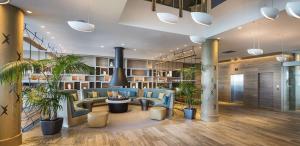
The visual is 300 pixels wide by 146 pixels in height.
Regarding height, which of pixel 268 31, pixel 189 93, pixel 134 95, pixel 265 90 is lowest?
pixel 134 95

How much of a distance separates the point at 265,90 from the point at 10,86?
11326 mm

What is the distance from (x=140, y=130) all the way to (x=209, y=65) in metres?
3.44

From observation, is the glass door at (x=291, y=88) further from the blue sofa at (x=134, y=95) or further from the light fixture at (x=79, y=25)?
the light fixture at (x=79, y=25)

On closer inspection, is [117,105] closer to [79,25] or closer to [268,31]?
[79,25]

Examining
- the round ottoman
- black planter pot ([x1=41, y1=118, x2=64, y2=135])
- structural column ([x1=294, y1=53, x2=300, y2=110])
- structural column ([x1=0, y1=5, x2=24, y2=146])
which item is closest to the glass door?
structural column ([x1=294, y1=53, x2=300, y2=110])

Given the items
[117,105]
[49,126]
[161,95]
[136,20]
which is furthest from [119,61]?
[49,126]

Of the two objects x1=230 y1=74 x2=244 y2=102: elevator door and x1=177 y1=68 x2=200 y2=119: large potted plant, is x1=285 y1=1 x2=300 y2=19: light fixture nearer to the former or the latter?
x1=177 y1=68 x2=200 y2=119: large potted plant

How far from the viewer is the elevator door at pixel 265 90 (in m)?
9.22

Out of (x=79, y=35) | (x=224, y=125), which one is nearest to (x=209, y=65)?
(x=224, y=125)

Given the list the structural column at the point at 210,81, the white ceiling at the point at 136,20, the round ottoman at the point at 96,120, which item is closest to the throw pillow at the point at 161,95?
the structural column at the point at 210,81

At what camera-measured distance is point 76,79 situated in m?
10.4

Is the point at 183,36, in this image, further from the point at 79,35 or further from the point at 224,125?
the point at 79,35

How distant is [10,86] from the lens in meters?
3.57

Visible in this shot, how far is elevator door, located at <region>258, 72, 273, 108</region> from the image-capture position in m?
9.22
